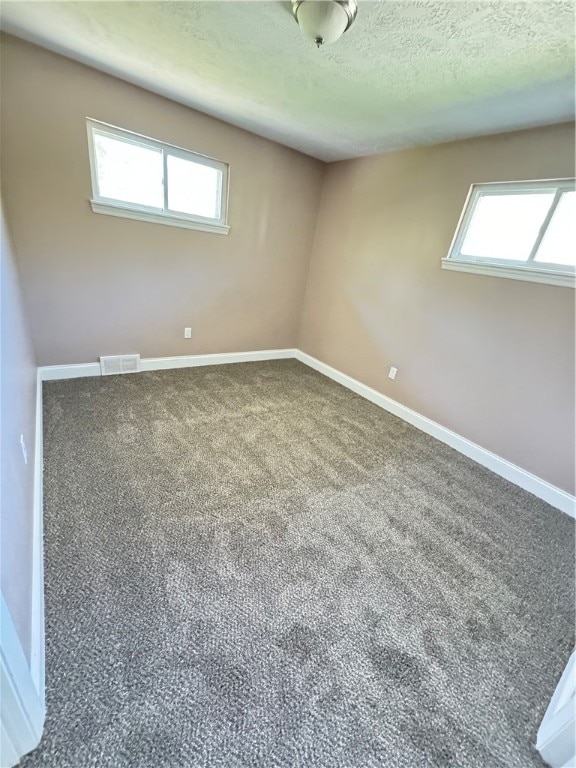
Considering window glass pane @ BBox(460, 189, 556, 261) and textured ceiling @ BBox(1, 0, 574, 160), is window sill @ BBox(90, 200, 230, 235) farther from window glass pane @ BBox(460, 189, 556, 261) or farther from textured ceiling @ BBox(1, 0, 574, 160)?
window glass pane @ BBox(460, 189, 556, 261)

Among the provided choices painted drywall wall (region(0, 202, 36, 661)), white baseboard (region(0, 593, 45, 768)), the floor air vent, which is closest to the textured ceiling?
painted drywall wall (region(0, 202, 36, 661))

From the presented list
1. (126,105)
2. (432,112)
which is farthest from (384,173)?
(126,105)

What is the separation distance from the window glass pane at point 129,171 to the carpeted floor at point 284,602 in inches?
72.3

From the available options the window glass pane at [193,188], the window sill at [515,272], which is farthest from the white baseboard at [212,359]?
the window sill at [515,272]

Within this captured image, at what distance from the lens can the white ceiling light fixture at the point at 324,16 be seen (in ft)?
4.25

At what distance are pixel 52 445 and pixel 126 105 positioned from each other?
2.63 meters

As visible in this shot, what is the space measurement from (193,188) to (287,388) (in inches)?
86.2

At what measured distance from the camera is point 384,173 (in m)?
3.18

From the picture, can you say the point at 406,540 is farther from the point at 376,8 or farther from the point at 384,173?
the point at 384,173

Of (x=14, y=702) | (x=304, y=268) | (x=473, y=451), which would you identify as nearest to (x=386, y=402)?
(x=473, y=451)

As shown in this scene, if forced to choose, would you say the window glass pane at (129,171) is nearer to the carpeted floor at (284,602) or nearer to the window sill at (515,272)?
the carpeted floor at (284,602)

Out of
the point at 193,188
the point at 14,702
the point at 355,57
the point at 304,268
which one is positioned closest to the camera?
the point at 14,702

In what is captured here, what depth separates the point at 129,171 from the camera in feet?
9.11

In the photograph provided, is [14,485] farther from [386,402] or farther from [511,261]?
[511,261]
